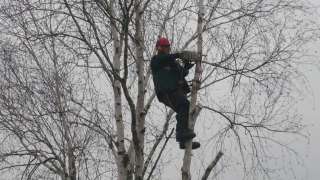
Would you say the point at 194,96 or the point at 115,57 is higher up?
the point at 115,57

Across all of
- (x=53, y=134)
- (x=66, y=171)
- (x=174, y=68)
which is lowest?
(x=66, y=171)

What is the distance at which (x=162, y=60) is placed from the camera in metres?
5.87

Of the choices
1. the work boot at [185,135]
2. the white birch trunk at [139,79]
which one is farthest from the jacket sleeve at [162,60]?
the work boot at [185,135]

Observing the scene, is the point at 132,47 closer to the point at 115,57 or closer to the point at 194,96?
the point at 115,57

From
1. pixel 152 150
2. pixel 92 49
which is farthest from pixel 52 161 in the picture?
pixel 92 49

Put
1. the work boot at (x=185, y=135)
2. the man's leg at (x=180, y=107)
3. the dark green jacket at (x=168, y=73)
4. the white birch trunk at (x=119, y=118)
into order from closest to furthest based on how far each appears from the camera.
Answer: the work boot at (x=185, y=135) → the man's leg at (x=180, y=107) → the dark green jacket at (x=168, y=73) → the white birch trunk at (x=119, y=118)

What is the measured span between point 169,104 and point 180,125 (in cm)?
38

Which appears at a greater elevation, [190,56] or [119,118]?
[190,56]

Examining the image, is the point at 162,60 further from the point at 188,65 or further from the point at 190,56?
the point at 190,56

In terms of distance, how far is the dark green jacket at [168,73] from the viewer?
5.88m

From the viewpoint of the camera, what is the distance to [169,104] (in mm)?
6062

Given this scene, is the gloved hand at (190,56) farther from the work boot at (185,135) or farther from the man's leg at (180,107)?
the work boot at (185,135)

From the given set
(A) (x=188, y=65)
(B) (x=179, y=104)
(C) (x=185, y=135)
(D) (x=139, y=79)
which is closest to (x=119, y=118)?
(D) (x=139, y=79)

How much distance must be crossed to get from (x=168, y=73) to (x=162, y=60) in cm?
15
